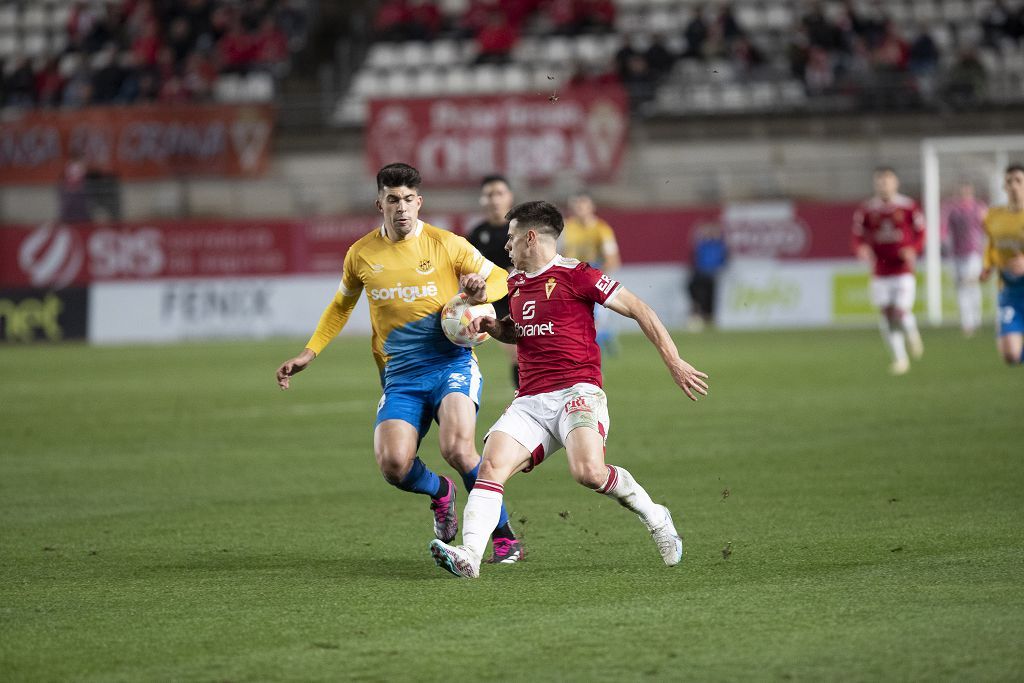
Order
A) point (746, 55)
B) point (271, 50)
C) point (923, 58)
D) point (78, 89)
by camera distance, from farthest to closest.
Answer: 1. point (271, 50)
2. point (78, 89)
3. point (746, 55)
4. point (923, 58)

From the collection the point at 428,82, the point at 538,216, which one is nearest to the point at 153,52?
the point at 428,82

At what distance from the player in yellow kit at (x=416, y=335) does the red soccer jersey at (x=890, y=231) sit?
12.3m

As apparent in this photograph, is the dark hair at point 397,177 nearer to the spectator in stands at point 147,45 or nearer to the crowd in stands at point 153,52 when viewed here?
the crowd in stands at point 153,52

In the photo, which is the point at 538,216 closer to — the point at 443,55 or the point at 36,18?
the point at 443,55

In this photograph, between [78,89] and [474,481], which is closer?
[474,481]

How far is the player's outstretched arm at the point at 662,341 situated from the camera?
23.1 ft

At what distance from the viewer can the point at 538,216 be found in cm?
745

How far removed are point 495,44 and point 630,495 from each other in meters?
26.0

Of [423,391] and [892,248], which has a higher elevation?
[892,248]

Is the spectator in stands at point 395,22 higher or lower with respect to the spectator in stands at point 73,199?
higher

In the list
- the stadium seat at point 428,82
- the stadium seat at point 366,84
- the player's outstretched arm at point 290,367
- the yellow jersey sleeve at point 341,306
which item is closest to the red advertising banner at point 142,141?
the stadium seat at point 366,84

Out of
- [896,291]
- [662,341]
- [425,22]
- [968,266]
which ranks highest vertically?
[425,22]

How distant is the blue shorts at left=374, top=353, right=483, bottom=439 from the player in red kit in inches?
477

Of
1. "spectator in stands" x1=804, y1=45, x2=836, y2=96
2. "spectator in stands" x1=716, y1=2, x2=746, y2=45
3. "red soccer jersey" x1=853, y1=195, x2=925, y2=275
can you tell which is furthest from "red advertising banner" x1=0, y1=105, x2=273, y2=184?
"red soccer jersey" x1=853, y1=195, x2=925, y2=275
